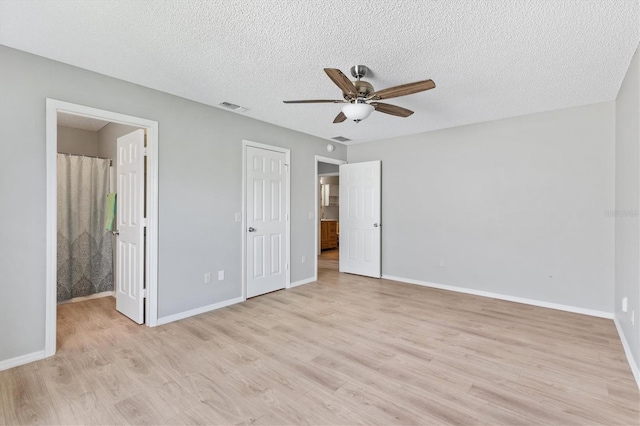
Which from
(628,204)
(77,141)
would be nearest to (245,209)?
(77,141)

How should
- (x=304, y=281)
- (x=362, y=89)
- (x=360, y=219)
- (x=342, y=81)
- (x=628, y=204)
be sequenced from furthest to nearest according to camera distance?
(x=360, y=219)
(x=304, y=281)
(x=628, y=204)
(x=362, y=89)
(x=342, y=81)

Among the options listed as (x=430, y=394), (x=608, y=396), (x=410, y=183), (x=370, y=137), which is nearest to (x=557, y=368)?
(x=608, y=396)

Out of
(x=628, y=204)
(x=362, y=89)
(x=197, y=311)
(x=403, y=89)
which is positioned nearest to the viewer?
(x=403, y=89)

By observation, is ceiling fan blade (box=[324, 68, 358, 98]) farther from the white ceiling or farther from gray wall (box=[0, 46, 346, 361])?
gray wall (box=[0, 46, 346, 361])

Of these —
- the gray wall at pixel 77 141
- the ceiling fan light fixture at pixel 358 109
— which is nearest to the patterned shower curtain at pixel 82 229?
the gray wall at pixel 77 141

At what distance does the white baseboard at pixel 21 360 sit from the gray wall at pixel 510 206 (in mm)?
4569

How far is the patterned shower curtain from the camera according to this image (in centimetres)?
411

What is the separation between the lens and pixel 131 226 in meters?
3.39

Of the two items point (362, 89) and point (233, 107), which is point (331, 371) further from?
point (233, 107)

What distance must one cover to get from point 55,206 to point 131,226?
847 mm

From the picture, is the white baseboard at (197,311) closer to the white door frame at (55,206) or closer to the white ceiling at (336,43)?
the white door frame at (55,206)

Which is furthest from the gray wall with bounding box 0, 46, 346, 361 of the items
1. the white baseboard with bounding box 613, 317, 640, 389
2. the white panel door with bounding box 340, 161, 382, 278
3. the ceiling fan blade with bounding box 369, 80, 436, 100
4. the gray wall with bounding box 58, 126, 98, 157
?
the white baseboard with bounding box 613, 317, 640, 389

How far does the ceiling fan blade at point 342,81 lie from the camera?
83.4 inches

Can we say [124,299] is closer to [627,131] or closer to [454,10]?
[454,10]
